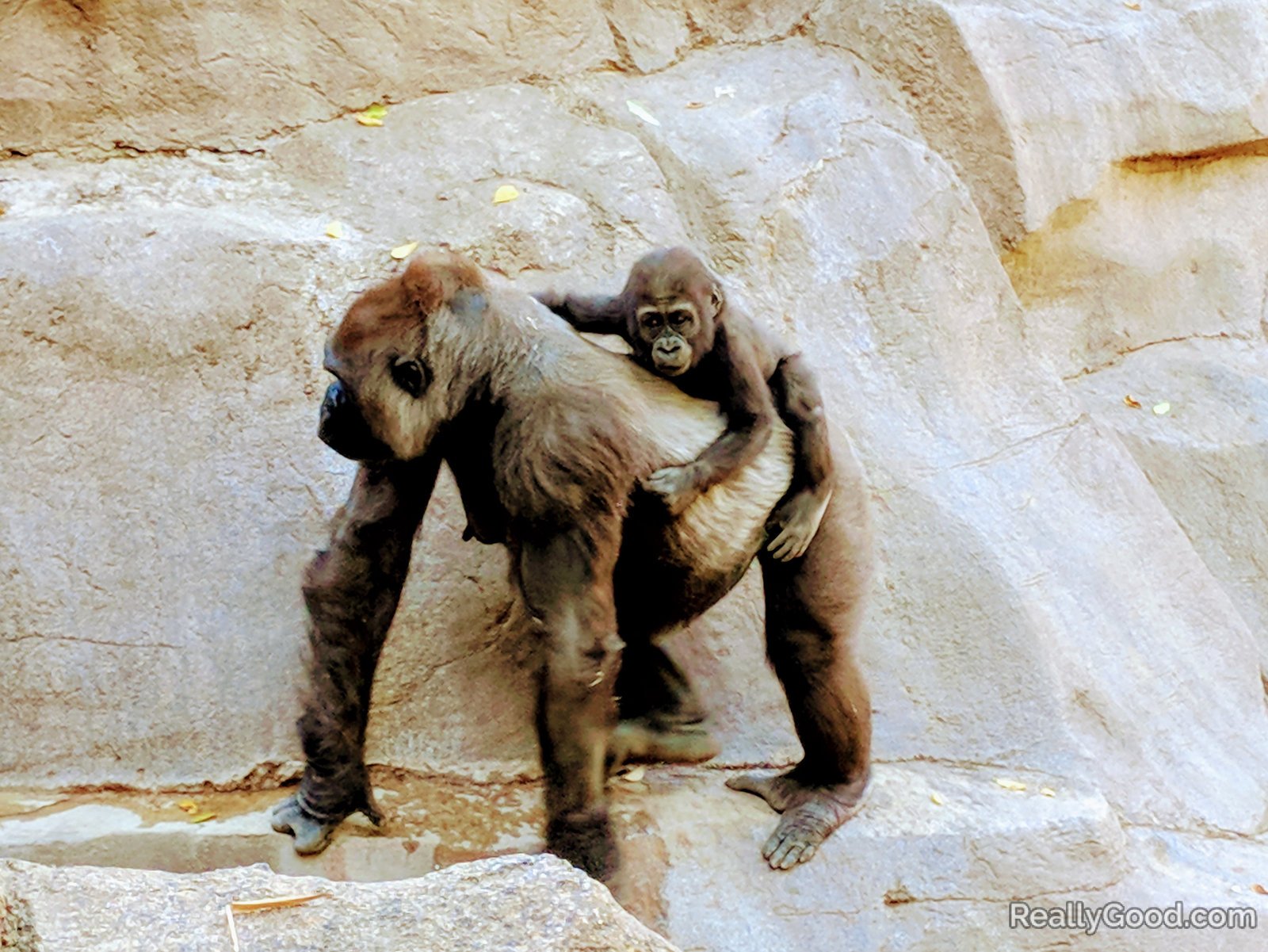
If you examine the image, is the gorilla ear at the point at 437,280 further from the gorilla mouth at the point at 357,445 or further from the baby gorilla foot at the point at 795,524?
the baby gorilla foot at the point at 795,524

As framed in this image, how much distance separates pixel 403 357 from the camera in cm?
369

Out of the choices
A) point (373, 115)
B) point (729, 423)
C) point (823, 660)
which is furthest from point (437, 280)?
point (373, 115)

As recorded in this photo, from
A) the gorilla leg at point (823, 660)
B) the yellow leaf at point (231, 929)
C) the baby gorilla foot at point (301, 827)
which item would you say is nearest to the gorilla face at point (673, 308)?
the gorilla leg at point (823, 660)

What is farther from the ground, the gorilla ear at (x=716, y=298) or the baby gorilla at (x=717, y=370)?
the gorilla ear at (x=716, y=298)

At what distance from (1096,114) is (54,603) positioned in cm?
467

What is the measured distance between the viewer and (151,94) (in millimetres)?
5520

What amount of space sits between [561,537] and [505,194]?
2110 mm

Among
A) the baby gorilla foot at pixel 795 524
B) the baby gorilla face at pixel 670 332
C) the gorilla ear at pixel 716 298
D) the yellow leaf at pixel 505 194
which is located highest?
the gorilla ear at pixel 716 298

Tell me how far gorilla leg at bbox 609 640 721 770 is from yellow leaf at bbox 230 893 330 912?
1943 mm

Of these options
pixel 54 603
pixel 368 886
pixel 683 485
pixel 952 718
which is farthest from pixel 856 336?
pixel 368 886

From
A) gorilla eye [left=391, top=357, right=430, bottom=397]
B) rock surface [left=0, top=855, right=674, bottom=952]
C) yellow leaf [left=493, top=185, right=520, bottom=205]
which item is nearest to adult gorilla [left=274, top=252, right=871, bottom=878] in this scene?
gorilla eye [left=391, top=357, right=430, bottom=397]

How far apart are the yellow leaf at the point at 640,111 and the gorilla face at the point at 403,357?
2.39m

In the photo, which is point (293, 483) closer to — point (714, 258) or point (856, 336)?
point (714, 258)

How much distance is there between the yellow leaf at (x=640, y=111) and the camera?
5965mm
